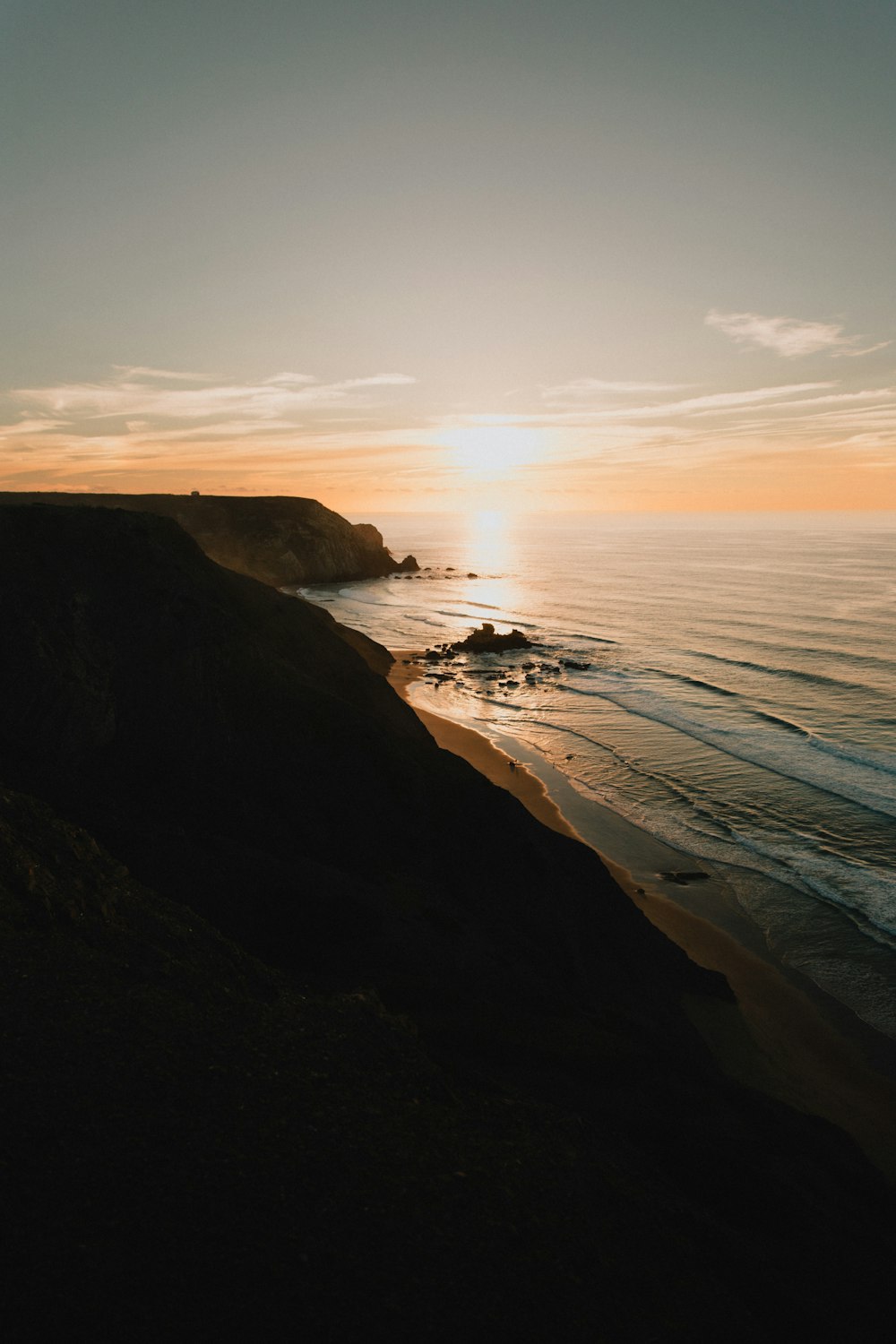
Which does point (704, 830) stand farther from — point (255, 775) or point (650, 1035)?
point (255, 775)

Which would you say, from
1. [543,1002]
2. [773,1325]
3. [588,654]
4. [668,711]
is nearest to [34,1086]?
[773,1325]

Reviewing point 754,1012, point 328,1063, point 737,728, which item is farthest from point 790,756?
point 328,1063

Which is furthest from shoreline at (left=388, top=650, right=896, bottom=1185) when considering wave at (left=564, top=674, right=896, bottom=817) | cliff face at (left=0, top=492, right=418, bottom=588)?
cliff face at (left=0, top=492, right=418, bottom=588)

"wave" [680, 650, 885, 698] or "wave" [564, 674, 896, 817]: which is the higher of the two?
"wave" [680, 650, 885, 698]

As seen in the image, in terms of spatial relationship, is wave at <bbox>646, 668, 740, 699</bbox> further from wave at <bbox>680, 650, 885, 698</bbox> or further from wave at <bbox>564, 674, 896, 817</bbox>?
wave at <bbox>680, 650, 885, 698</bbox>

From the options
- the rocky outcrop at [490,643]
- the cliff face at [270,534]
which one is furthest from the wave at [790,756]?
the cliff face at [270,534]

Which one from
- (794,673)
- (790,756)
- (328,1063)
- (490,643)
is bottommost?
(790,756)

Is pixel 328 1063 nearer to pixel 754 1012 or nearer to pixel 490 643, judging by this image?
pixel 754 1012

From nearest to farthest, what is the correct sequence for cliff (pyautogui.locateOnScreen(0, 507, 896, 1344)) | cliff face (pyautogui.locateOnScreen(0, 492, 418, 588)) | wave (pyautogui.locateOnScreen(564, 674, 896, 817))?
cliff (pyautogui.locateOnScreen(0, 507, 896, 1344)), wave (pyautogui.locateOnScreen(564, 674, 896, 817)), cliff face (pyautogui.locateOnScreen(0, 492, 418, 588))
